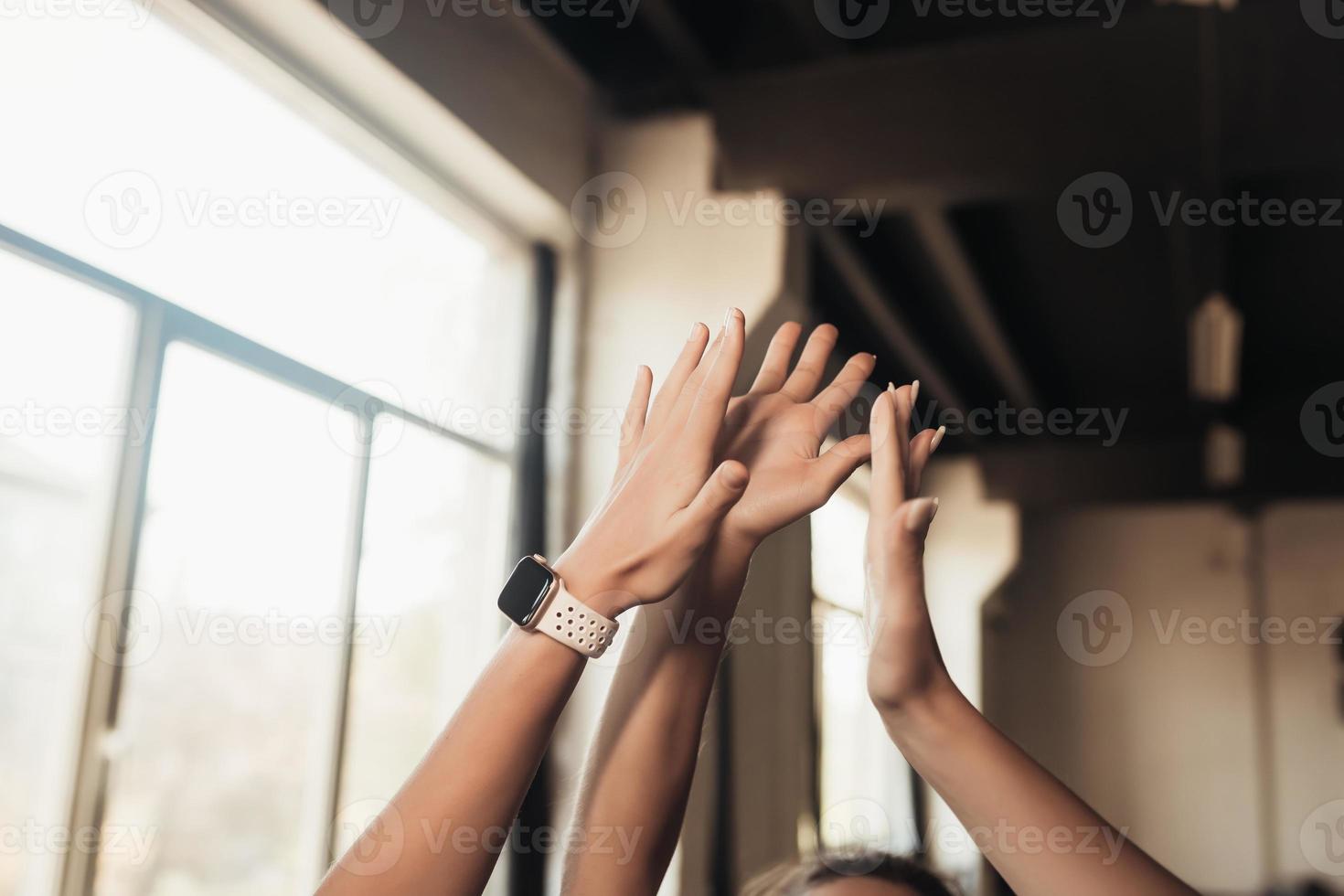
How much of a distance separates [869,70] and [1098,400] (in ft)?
14.2

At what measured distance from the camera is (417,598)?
11.0ft

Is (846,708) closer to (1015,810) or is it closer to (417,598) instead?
(417,598)

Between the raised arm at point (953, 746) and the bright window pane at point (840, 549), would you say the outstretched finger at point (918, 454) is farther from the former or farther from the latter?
the bright window pane at point (840, 549)

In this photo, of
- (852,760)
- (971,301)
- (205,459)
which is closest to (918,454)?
(205,459)

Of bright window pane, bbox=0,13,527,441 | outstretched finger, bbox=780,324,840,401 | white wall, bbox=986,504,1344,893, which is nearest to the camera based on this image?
outstretched finger, bbox=780,324,840,401

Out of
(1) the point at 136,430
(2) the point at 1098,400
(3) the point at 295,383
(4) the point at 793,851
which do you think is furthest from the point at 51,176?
(2) the point at 1098,400

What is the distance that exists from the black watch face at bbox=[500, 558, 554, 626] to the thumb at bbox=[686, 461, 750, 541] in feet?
0.39

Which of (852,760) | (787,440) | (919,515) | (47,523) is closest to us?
(919,515)

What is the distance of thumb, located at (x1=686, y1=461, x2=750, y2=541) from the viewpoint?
0.81 m

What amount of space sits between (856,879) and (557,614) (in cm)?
83

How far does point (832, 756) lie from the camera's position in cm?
545

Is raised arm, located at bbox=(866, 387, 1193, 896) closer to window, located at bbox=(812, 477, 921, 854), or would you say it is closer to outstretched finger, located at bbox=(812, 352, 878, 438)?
outstretched finger, located at bbox=(812, 352, 878, 438)

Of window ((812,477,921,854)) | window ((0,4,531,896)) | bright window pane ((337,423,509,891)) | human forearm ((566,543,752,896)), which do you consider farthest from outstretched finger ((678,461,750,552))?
window ((812,477,921,854))

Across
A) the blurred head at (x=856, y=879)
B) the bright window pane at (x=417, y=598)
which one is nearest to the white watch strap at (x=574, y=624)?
the blurred head at (x=856, y=879)
